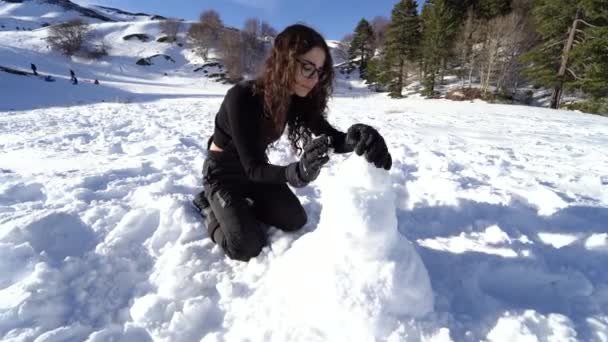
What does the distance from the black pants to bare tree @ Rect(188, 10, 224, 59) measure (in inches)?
1745

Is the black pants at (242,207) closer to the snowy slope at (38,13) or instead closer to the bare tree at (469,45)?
the bare tree at (469,45)

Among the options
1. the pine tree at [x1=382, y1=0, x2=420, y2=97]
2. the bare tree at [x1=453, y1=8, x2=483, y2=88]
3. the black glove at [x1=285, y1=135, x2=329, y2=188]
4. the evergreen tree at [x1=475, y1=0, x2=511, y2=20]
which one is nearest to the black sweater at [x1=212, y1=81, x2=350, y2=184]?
the black glove at [x1=285, y1=135, x2=329, y2=188]

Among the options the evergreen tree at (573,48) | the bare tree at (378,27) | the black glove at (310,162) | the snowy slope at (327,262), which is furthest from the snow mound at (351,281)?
the bare tree at (378,27)

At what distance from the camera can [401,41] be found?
26.0m

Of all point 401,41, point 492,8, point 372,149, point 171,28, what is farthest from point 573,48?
point 171,28

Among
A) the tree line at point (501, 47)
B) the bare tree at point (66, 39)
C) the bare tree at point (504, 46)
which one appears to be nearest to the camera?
the tree line at point (501, 47)

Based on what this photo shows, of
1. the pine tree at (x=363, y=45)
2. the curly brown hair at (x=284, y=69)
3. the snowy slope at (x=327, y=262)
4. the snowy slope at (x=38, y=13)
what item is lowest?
the snowy slope at (x=327, y=262)

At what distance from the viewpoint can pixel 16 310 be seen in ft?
5.35

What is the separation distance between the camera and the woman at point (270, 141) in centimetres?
186

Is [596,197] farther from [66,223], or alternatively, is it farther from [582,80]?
[582,80]

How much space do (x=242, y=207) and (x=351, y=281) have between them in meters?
1.17

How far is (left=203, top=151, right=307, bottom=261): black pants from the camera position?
7.13 ft

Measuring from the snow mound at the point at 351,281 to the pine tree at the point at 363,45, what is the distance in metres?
36.7

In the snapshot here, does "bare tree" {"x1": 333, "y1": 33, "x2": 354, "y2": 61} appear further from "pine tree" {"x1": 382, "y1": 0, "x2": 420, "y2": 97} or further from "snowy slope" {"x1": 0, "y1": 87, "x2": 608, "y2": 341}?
"snowy slope" {"x1": 0, "y1": 87, "x2": 608, "y2": 341}
